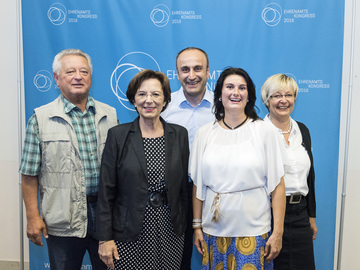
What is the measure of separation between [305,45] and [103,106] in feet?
5.67

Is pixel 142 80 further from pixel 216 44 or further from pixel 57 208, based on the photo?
pixel 216 44

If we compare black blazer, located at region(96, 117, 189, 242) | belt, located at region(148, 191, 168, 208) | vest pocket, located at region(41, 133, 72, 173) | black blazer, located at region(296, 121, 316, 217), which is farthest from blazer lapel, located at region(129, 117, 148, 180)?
black blazer, located at region(296, 121, 316, 217)

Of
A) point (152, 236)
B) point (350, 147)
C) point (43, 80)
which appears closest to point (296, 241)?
point (152, 236)

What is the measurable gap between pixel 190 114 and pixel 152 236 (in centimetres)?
97

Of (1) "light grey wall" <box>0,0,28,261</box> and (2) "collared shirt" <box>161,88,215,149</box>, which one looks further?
(1) "light grey wall" <box>0,0,28,261</box>

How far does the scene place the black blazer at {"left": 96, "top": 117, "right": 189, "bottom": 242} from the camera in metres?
1.77

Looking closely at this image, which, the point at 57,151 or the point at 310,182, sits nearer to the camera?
the point at 57,151

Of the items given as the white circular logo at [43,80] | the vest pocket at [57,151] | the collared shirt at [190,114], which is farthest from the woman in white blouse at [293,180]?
the white circular logo at [43,80]

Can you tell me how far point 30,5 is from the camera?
111 inches

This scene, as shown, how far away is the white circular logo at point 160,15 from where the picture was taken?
111 inches

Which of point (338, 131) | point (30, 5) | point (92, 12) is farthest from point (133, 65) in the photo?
point (338, 131)

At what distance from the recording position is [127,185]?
1.79 meters

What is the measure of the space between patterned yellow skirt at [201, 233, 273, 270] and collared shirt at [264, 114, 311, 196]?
348 millimetres

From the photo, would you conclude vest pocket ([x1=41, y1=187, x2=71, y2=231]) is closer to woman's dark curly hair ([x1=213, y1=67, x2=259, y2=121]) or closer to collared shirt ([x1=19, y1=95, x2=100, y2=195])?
collared shirt ([x1=19, y1=95, x2=100, y2=195])
